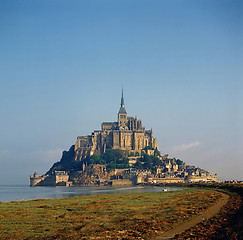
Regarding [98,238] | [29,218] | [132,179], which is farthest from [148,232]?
[132,179]

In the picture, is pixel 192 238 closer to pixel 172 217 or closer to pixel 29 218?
pixel 172 217

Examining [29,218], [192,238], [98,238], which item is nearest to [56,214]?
[29,218]

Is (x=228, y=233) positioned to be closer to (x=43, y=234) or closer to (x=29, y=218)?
(x=43, y=234)

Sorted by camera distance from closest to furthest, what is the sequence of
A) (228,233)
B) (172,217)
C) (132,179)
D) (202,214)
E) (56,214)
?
(228,233) → (172,217) → (202,214) → (56,214) → (132,179)

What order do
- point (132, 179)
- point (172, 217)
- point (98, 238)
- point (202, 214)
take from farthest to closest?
point (132, 179) → point (202, 214) → point (172, 217) → point (98, 238)

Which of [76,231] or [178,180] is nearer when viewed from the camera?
[76,231]

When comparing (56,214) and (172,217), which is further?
(56,214)

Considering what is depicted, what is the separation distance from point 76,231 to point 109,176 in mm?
174703

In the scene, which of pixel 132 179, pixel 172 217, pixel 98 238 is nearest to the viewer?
pixel 98 238

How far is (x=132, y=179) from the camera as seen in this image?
631ft

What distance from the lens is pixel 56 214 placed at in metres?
33.8

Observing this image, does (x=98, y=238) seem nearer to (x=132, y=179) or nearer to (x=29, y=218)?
(x=29, y=218)

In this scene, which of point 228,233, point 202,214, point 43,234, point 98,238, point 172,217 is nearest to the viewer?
point 228,233

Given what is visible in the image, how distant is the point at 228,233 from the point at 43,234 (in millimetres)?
11324
